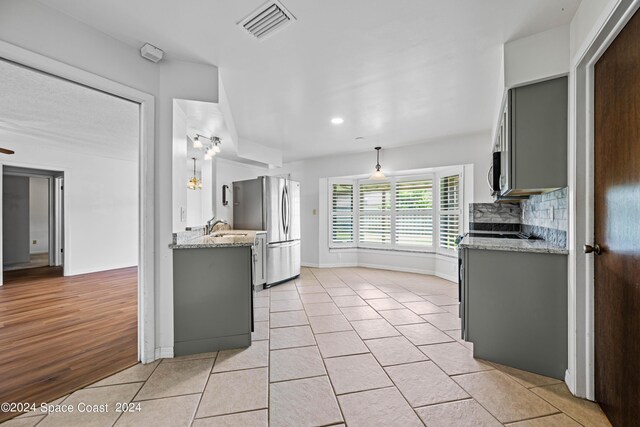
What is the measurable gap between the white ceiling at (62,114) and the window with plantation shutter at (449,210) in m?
4.57

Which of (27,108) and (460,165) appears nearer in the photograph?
(27,108)

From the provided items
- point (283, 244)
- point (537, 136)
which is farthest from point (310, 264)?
point (537, 136)

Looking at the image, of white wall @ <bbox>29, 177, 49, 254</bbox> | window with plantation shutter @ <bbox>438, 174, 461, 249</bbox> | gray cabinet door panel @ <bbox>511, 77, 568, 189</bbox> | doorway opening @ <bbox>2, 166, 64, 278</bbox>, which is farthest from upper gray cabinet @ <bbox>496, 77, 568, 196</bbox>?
white wall @ <bbox>29, 177, 49, 254</bbox>

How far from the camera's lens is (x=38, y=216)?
22.2 ft

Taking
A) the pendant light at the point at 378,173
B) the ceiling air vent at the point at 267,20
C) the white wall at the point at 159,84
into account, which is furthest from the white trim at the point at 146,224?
the pendant light at the point at 378,173

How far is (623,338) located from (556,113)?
1.38m

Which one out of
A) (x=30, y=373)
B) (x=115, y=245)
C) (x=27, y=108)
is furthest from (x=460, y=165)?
(x=115, y=245)

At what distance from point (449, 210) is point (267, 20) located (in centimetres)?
424

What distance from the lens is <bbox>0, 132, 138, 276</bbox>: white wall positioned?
4.93 m

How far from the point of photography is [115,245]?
19.6 feet

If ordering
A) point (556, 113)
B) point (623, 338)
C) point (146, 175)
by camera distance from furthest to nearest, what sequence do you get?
point (146, 175) < point (556, 113) < point (623, 338)

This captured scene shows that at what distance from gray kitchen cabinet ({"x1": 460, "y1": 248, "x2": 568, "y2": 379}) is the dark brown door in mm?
253

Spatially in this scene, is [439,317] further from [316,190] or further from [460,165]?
[316,190]

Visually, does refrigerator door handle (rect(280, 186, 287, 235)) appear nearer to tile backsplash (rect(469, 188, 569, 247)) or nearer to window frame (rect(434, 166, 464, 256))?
window frame (rect(434, 166, 464, 256))
